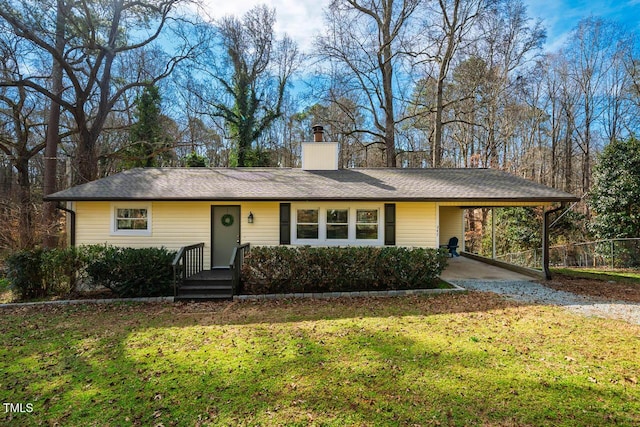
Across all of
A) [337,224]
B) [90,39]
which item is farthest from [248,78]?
[337,224]

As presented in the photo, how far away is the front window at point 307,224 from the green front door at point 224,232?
191 centimetres

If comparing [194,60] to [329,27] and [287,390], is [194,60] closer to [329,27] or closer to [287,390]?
[329,27]

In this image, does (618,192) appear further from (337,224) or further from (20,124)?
(20,124)

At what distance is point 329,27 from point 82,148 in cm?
1449

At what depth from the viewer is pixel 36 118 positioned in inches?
723

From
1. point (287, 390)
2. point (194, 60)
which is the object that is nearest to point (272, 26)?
point (194, 60)

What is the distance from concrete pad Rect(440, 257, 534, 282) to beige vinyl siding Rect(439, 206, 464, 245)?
1.88 meters

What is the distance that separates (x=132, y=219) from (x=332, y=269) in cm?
636

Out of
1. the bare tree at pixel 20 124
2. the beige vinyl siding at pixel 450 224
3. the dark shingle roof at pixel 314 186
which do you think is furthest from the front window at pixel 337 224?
the bare tree at pixel 20 124

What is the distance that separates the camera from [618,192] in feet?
45.5

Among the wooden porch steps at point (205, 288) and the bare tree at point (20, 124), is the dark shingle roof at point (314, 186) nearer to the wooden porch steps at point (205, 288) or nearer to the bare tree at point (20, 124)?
the wooden porch steps at point (205, 288)

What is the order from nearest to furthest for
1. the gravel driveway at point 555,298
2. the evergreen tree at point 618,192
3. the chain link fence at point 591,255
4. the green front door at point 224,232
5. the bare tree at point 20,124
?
1. the gravel driveway at point 555,298
2. the green front door at point 224,232
3. the bare tree at point 20,124
4. the chain link fence at point 591,255
5. the evergreen tree at point 618,192

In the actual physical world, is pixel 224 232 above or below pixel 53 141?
below

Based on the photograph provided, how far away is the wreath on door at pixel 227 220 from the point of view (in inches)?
372
